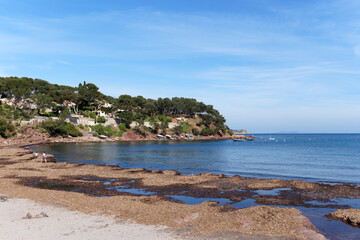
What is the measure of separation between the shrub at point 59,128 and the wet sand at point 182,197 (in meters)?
70.0

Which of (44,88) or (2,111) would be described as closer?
(2,111)

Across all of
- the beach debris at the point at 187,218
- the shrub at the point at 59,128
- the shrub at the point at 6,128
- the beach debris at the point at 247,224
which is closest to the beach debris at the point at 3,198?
the beach debris at the point at 187,218

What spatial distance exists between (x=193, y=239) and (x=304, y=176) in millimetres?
27598

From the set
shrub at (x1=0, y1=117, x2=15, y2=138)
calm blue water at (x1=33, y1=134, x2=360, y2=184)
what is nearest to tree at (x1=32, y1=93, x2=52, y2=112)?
shrub at (x1=0, y1=117, x2=15, y2=138)

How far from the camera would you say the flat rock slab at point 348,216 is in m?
15.8

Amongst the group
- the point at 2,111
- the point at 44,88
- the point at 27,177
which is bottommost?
the point at 27,177

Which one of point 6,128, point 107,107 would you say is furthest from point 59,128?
point 107,107

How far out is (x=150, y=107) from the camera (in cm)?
15938

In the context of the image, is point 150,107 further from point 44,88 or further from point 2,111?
point 2,111

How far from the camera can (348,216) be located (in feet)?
53.8

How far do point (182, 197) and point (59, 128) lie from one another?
9290 centimetres

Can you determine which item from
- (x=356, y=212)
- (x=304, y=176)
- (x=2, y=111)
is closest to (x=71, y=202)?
(x=356, y=212)

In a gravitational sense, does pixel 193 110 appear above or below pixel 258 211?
above

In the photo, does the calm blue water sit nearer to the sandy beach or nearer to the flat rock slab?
the flat rock slab
